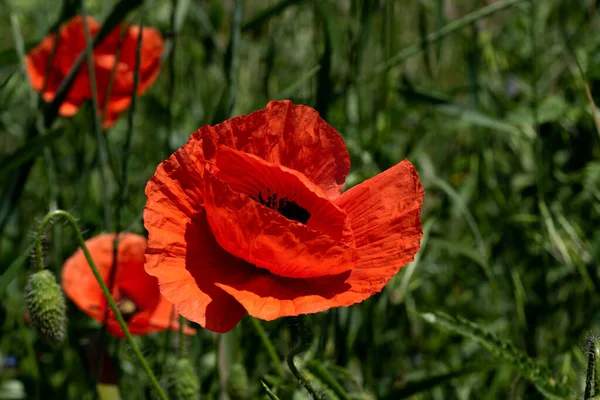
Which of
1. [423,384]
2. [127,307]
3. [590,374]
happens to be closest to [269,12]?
[127,307]

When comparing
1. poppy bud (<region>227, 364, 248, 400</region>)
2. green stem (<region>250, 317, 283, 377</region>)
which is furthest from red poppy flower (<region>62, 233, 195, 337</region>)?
green stem (<region>250, 317, 283, 377</region>)

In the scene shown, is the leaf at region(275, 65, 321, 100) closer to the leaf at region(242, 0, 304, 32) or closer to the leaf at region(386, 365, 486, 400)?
the leaf at region(242, 0, 304, 32)

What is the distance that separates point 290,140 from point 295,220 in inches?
4.3

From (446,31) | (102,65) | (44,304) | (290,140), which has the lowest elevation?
(44,304)

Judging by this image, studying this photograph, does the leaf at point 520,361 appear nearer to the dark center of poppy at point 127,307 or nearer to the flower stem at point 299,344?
the flower stem at point 299,344

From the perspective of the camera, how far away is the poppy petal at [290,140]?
3.43ft

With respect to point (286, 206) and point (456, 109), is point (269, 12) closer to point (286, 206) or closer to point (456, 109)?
point (456, 109)

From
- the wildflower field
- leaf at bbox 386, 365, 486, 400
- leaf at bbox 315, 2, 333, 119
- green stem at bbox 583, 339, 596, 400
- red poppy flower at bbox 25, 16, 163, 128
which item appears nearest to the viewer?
green stem at bbox 583, 339, 596, 400

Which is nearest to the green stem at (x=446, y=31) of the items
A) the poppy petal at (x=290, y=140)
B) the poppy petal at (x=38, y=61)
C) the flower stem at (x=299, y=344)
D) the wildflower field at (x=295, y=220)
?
the wildflower field at (x=295, y=220)

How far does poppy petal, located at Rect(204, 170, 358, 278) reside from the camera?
37.0 inches

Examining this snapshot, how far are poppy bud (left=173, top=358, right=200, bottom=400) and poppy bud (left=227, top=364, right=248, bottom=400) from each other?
0.41ft

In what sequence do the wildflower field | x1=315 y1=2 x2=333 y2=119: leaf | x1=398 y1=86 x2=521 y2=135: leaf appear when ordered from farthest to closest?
x1=398 y1=86 x2=521 y2=135: leaf → x1=315 y1=2 x2=333 y2=119: leaf → the wildflower field

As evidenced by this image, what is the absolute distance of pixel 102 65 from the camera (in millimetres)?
2027

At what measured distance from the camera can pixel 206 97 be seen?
2363 mm
